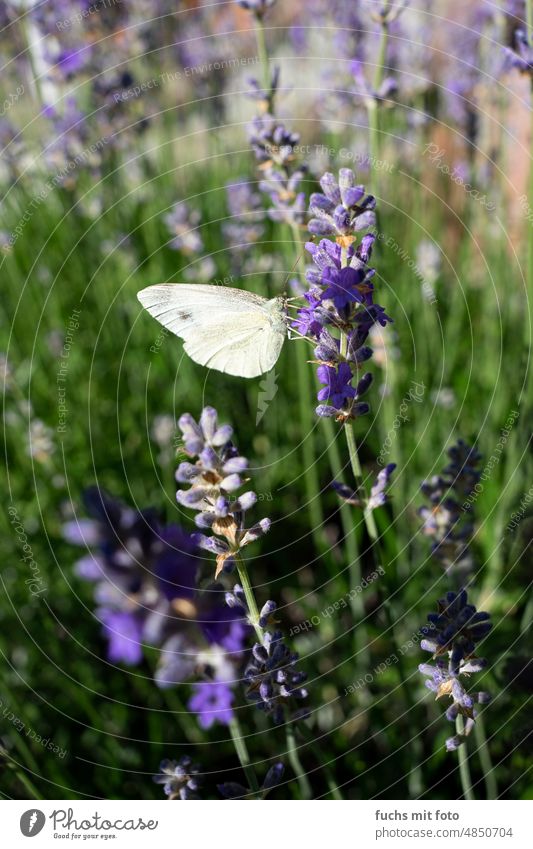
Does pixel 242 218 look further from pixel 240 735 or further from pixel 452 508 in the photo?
pixel 240 735

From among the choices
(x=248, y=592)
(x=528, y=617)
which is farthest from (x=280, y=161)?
(x=528, y=617)

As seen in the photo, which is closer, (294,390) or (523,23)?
(523,23)

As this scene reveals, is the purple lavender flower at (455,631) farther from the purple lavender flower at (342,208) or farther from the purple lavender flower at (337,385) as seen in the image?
the purple lavender flower at (342,208)

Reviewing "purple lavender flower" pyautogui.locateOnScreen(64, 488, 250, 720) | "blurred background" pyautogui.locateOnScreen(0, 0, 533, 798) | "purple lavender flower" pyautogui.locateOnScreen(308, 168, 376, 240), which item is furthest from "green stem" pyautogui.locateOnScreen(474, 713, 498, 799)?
"purple lavender flower" pyautogui.locateOnScreen(308, 168, 376, 240)

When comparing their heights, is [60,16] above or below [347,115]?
above

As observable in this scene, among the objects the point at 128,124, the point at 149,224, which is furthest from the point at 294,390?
the point at 128,124

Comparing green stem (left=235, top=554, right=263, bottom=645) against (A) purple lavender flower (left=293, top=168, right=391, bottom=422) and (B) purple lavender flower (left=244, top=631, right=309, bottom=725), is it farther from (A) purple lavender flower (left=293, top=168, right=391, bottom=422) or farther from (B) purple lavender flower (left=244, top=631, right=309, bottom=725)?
(A) purple lavender flower (left=293, top=168, right=391, bottom=422)
